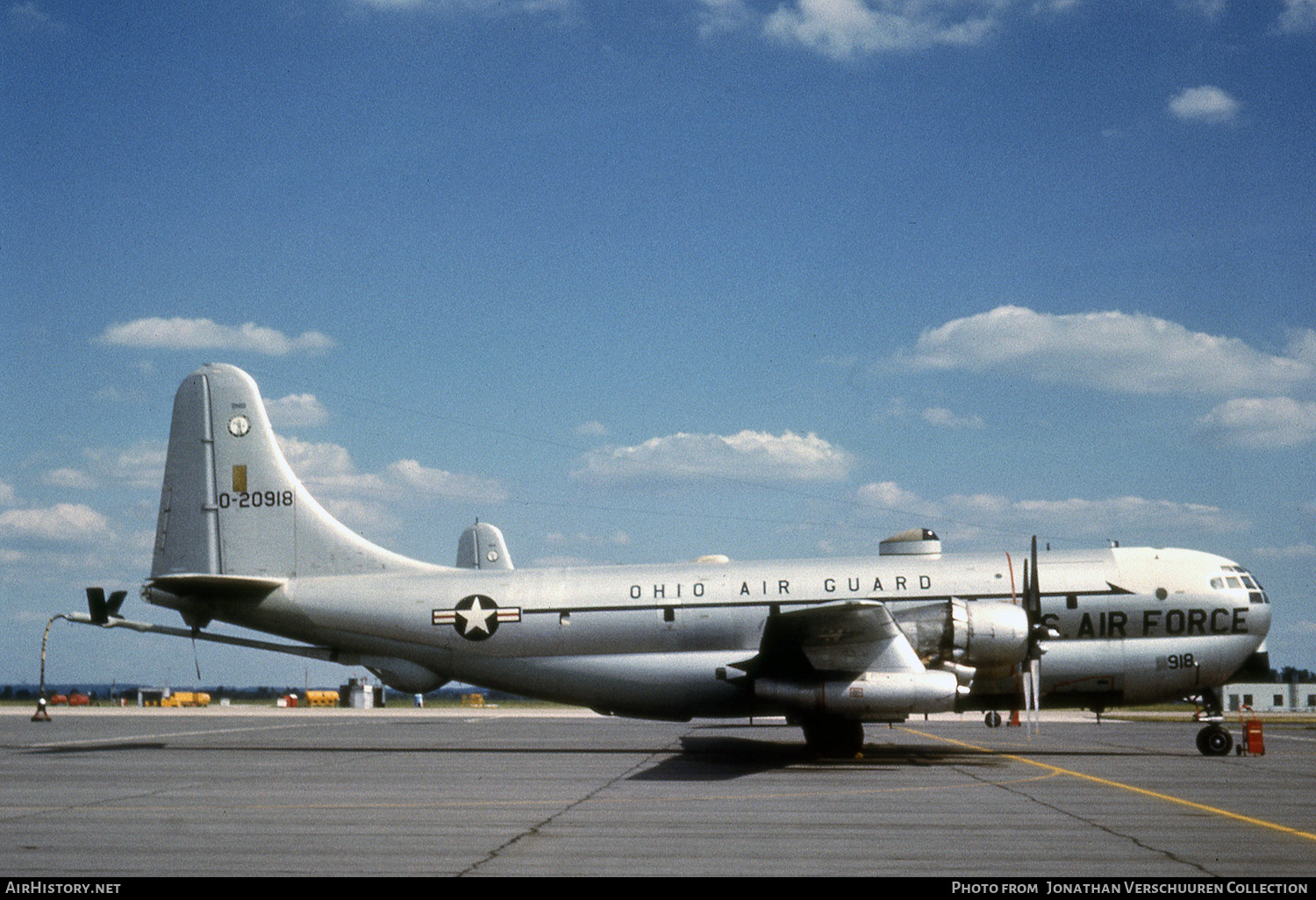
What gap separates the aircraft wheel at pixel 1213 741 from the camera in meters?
23.8

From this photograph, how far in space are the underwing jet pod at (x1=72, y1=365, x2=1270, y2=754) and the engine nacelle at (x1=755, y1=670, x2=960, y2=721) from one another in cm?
62

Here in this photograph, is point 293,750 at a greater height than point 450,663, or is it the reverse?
point 450,663

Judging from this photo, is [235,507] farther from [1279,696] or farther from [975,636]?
[1279,696]

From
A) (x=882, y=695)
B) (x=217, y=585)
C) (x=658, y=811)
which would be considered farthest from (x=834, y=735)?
(x=217, y=585)

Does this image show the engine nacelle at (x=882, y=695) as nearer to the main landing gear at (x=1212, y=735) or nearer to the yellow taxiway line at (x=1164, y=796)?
the yellow taxiway line at (x=1164, y=796)

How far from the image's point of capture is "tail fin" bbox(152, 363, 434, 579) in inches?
971

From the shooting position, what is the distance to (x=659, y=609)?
922 inches

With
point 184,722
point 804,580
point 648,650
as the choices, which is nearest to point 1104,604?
point 804,580

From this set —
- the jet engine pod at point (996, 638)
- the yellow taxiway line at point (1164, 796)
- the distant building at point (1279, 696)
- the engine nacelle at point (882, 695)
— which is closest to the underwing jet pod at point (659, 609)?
the jet engine pod at point (996, 638)

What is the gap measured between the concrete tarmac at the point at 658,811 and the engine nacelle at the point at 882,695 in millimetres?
1057

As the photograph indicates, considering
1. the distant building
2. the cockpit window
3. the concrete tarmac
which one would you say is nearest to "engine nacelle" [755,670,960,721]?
the concrete tarmac
